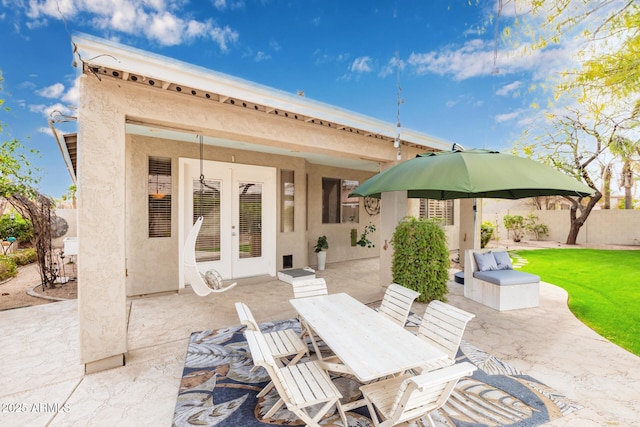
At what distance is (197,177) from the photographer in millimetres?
6117

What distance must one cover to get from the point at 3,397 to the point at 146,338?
1302 mm

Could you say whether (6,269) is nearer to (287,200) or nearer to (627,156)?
(287,200)

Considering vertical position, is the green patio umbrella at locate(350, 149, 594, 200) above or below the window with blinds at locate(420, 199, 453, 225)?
above

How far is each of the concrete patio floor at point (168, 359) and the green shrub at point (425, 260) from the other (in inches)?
17.2

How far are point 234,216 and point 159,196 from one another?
1.58m

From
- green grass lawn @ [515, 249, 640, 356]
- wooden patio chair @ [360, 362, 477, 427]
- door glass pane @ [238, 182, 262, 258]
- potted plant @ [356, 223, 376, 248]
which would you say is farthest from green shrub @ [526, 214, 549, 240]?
wooden patio chair @ [360, 362, 477, 427]

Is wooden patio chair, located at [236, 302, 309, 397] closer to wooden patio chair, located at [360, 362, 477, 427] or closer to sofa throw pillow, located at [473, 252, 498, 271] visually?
wooden patio chair, located at [360, 362, 477, 427]

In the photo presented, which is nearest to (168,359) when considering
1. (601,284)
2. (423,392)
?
(423,392)

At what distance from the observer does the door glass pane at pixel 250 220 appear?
263 inches

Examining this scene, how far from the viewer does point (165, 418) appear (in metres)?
2.28

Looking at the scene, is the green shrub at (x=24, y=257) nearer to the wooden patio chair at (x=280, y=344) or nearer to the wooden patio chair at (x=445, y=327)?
the wooden patio chair at (x=280, y=344)

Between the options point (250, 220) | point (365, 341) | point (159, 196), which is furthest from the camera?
point (250, 220)

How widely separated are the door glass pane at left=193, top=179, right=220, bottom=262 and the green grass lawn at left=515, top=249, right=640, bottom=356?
22.5ft

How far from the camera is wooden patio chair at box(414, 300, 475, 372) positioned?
228cm
